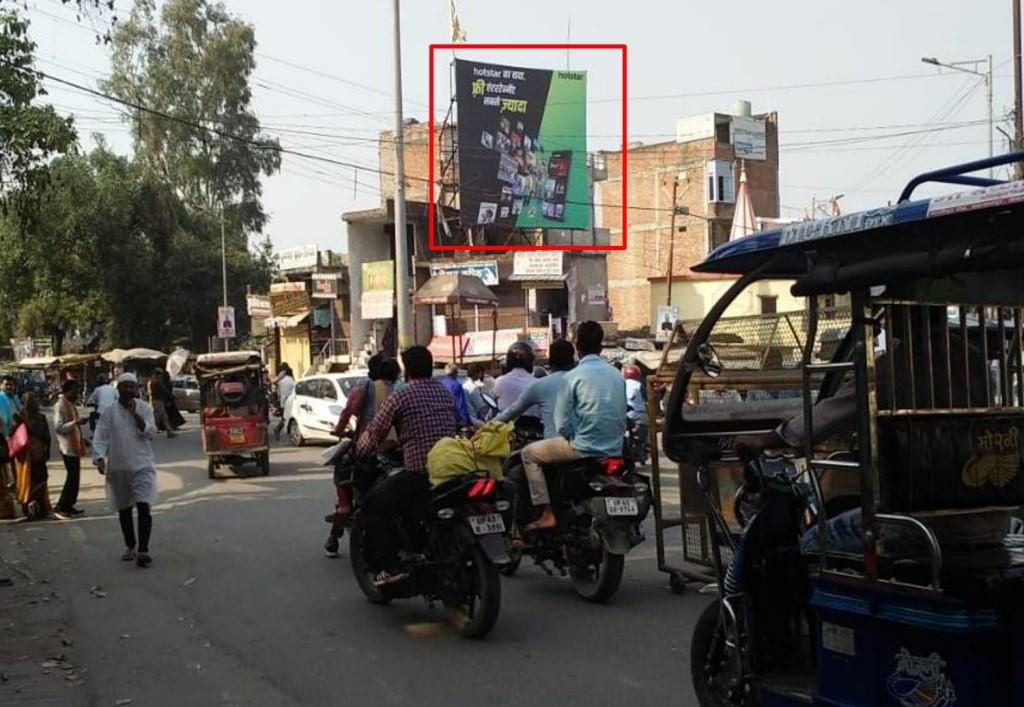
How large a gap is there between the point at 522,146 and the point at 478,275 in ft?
15.8

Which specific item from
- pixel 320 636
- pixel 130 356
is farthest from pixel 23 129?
pixel 130 356

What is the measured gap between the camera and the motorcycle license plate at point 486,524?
626cm

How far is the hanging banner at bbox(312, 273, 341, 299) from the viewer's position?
4216cm

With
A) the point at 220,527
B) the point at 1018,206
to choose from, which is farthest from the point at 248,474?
the point at 1018,206

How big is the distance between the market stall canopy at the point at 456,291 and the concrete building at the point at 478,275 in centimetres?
200

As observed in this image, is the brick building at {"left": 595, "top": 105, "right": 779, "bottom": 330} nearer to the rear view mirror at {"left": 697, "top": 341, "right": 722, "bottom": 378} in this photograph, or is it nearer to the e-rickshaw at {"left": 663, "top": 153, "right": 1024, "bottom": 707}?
the rear view mirror at {"left": 697, "top": 341, "right": 722, "bottom": 378}

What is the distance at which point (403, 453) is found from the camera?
6.80 metres

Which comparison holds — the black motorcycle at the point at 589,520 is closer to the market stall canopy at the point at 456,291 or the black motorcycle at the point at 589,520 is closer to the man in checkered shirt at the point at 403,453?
the man in checkered shirt at the point at 403,453

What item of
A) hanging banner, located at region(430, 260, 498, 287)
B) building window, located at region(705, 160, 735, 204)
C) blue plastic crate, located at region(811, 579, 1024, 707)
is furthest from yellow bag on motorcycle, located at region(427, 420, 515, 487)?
building window, located at region(705, 160, 735, 204)

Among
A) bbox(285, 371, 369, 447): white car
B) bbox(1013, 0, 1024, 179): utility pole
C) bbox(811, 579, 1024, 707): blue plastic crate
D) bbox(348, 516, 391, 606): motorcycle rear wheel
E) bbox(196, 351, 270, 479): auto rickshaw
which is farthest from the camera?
bbox(1013, 0, 1024, 179): utility pole

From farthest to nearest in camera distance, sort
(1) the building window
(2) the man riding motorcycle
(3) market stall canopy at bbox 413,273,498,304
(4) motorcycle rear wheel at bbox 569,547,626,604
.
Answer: (1) the building window < (3) market stall canopy at bbox 413,273,498,304 < (2) the man riding motorcycle < (4) motorcycle rear wheel at bbox 569,547,626,604

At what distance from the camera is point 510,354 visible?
10133 mm

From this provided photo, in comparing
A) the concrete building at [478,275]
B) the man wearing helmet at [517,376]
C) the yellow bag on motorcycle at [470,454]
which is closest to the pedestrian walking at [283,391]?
the concrete building at [478,275]

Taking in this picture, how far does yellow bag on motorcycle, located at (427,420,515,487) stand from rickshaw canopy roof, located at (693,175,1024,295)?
9.20 feet
